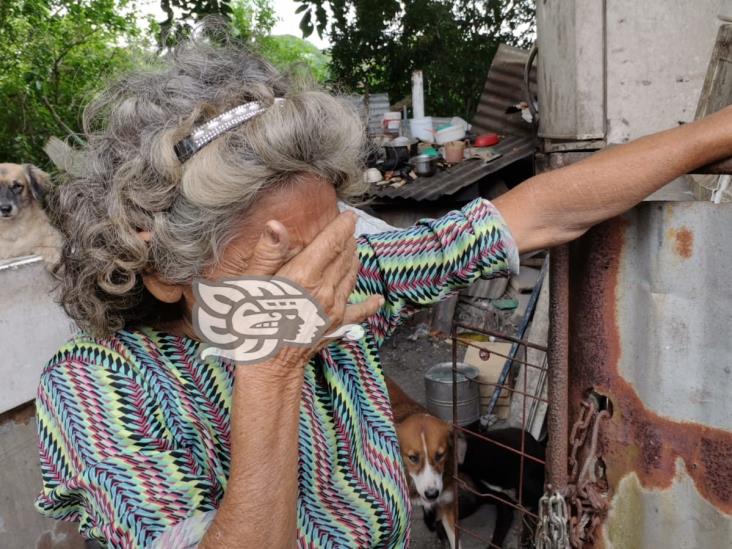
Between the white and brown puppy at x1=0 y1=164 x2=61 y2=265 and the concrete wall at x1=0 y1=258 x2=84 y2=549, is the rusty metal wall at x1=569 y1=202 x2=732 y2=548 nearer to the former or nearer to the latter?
the concrete wall at x1=0 y1=258 x2=84 y2=549

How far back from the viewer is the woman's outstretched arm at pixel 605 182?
1212mm

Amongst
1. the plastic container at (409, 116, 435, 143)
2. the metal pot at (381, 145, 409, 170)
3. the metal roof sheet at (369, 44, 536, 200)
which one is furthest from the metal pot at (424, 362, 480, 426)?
the plastic container at (409, 116, 435, 143)

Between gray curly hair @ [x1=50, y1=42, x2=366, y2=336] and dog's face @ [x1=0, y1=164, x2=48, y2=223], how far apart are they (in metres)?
4.65

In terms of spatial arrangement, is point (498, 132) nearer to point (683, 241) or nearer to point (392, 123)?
point (392, 123)

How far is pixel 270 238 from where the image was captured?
1102 mm

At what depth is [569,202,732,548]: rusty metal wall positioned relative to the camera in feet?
3.92

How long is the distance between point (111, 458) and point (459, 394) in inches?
164

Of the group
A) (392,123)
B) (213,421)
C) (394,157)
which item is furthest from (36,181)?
(213,421)

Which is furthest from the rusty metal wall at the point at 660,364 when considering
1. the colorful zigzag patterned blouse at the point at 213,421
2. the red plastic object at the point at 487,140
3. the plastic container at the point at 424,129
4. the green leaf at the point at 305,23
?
the plastic container at the point at 424,129

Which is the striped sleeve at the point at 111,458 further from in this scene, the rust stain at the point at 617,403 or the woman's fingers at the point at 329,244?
the rust stain at the point at 617,403

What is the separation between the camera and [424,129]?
8.34 meters

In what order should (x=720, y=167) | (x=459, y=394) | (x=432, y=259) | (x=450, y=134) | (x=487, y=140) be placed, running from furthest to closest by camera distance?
(x=450, y=134)
(x=487, y=140)
(x=459, y=394)
(x=432, y=259)
(x=720, y=167)

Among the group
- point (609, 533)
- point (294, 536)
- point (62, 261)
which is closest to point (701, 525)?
point (609, 533)

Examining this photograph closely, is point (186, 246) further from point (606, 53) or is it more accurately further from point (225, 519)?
point (606, 53)
